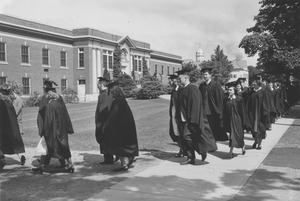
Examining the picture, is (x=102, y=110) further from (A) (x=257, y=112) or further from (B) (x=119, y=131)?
(A) (x=257, y=112)

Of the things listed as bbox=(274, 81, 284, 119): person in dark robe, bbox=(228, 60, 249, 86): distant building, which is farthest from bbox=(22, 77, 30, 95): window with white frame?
bbox=(228, 60, 249, 86): distant building

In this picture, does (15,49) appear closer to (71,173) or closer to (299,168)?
(71,173)

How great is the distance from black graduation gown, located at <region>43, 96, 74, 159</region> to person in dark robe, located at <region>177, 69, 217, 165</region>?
8.27ft

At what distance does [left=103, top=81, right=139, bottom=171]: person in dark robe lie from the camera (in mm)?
6750

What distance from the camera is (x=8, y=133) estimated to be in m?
7.29

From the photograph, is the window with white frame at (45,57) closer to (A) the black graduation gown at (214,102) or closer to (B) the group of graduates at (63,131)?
(B) the group of graduates at (63,131)

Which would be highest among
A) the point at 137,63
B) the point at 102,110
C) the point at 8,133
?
the point at 137,63

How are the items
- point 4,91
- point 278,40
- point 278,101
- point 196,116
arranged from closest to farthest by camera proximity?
Answer: point 196,116 < point 4,91 < point 278,101 < point 278,40

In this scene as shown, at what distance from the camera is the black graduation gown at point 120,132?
675 centimetres

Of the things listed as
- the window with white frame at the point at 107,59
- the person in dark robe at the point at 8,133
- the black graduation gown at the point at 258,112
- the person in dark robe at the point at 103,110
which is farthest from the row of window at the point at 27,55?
the black graduation gown at the point at 258,112

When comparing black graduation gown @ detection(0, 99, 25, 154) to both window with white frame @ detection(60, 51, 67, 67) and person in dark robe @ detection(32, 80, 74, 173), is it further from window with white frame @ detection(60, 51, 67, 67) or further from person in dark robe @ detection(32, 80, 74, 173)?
window with white frame @ detection(60, 51, 67, 67)

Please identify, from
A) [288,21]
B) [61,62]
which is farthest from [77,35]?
[288,21]

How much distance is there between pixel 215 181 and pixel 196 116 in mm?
1671

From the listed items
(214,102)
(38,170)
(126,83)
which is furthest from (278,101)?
(126,83)
